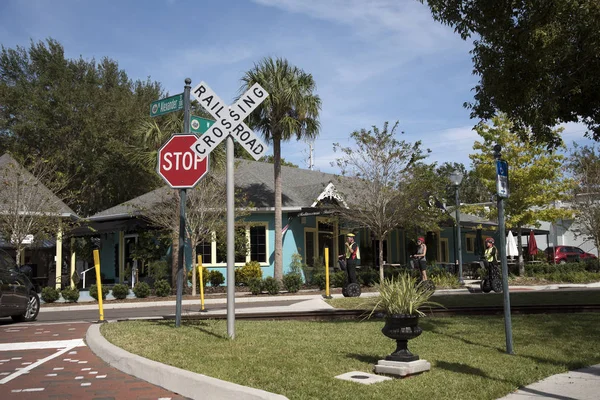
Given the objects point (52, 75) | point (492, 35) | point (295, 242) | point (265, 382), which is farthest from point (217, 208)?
point (52, 75)

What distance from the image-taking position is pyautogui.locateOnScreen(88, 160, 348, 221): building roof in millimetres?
25172

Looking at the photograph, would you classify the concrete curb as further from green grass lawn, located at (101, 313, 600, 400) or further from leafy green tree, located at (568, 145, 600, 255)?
leafy green tree, located at (568, 145, 600, 255)

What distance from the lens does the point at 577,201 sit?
32.1m

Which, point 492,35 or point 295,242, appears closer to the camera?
point 492,35

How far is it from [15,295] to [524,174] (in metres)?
20.4

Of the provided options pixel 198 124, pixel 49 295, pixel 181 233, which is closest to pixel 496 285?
pixel 181 233

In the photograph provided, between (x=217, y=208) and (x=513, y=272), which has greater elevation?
(x=217, y=208)

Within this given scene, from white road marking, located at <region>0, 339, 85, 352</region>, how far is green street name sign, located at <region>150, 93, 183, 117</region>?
4.17 meters

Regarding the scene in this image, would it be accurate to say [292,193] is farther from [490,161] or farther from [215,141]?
[215,141]

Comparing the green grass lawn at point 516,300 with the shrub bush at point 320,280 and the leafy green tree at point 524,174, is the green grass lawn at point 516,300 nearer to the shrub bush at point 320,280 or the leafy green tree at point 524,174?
the shrub bush at point 320,280

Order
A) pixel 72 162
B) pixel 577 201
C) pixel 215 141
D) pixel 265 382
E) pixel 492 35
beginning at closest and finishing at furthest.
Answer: pixel 265 382 → pixel 215 141 → pixel 492 35 → pixel 577 201 → pixel 72 162

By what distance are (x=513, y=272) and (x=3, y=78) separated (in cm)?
3128

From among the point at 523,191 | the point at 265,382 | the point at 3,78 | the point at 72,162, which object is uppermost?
the point at 3,78

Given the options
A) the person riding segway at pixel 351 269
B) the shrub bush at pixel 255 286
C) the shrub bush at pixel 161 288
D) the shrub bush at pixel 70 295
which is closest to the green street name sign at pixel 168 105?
the person riding segway at pixel 351 269
